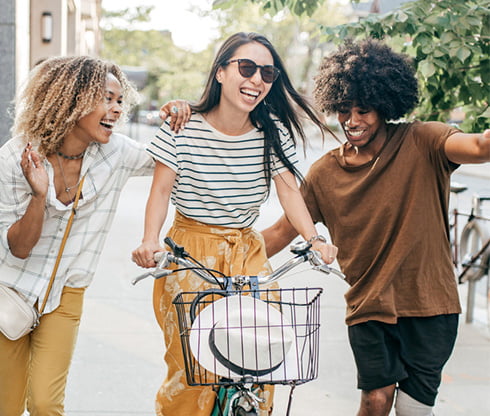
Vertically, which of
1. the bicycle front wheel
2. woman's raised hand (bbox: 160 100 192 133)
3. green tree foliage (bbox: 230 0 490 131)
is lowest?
the bicycle front wheel

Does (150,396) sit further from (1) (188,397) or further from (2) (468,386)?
(2) (468,386)

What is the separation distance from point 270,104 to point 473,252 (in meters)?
4.18

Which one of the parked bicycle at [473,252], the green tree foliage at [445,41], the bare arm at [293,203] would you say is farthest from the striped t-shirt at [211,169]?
the parked bicycle at [473,252]

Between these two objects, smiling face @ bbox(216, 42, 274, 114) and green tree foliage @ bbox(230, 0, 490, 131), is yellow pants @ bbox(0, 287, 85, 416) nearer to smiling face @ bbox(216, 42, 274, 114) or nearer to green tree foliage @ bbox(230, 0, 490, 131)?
smiling face @ bbox(216, 42, 274, 114)

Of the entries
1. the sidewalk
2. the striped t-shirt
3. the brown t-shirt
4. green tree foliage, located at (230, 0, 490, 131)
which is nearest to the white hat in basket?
the striped t-shirt

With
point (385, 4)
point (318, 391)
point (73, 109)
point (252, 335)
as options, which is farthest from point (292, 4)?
point (252, 335)

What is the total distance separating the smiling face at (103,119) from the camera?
3.06 m

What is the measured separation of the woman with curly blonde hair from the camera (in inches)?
117

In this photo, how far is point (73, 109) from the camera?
3043 millimetres

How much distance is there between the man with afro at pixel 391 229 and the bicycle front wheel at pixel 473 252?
3.34 meters

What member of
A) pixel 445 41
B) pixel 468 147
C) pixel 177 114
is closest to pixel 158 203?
pixel 177 114

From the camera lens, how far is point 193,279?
313cm

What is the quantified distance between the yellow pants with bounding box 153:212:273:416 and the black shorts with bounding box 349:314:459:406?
0.60m

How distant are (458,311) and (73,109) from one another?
1896 mm
